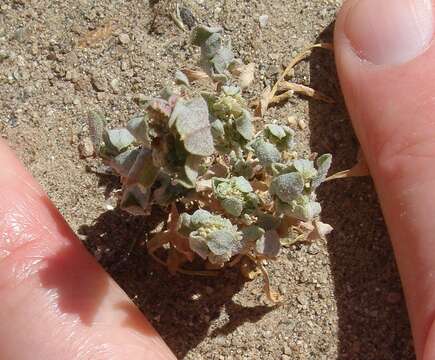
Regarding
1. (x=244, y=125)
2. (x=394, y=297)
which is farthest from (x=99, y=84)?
(x=394, y=297)

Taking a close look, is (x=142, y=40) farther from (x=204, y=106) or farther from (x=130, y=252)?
(x=204, y=106)

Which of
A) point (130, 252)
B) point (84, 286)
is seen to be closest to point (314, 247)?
point (130, 252)

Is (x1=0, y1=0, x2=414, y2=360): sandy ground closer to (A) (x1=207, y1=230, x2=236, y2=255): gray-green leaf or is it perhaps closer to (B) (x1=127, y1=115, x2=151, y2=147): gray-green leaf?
(A) (x1=207, y1=230, x2=236, y2=255): gray-green leaf

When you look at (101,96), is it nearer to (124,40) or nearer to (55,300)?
(124,40)

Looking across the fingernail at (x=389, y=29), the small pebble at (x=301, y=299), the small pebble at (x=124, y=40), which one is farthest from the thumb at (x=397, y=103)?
the small pebble at (x=124, y=40)

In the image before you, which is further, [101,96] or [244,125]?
[101,96]
